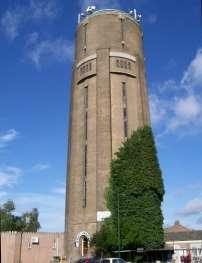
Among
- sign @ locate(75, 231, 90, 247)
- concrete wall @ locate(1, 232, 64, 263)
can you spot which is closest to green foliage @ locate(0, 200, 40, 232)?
concrete wall @ locate(1, 232, 64, 263)

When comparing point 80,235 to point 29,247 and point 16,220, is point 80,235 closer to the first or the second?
point 29,247

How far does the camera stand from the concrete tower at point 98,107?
4712cm

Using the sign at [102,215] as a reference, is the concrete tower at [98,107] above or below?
above

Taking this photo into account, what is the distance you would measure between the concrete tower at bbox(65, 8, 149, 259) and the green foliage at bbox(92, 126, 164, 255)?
2146mm

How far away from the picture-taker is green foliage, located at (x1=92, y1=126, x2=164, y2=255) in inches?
1661

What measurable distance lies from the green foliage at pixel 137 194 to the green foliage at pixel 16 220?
28.7m

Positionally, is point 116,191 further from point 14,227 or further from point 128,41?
point 14,227

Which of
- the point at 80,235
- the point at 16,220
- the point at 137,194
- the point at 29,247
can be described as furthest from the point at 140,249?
the point at 16,220

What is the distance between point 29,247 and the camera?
49500 mm

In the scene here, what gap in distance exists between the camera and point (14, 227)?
229ft

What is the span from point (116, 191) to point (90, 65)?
1736 centimetres

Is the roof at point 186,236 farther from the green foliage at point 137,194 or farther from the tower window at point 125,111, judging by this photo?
the tower window at point 125,111

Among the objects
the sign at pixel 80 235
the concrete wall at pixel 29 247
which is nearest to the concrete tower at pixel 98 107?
the sign at pixel 80 235

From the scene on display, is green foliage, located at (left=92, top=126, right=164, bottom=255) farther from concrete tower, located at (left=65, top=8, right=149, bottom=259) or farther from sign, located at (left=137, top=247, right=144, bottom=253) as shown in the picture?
concrete tower, located at (left=65, top=8, right=149, bottom=259)
